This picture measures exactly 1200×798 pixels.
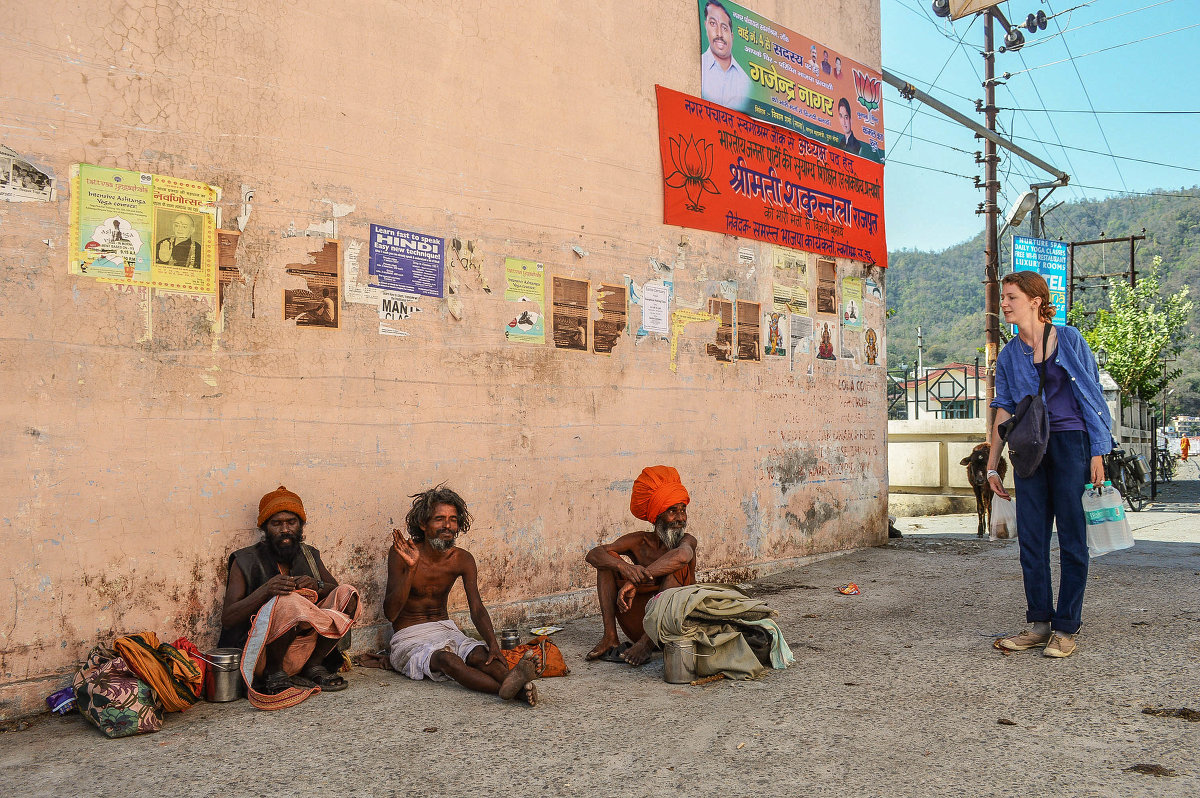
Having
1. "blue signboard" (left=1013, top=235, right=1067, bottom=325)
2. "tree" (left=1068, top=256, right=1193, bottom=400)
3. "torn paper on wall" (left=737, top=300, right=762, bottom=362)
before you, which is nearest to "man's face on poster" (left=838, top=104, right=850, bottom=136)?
"torn paper on wall" (left=737, top=300, right=762, bottom=362)

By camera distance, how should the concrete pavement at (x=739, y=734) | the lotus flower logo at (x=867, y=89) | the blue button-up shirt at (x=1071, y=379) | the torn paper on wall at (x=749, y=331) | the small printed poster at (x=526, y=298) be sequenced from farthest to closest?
the lotus flower logo at (x=867, y=89), the torn paper on wall at (x=749, y=331), the small printed poster at (x=526, y=298), the blue button-up shirt at (x=1071, y=379), the concrete pavement at (x=739, y=734)

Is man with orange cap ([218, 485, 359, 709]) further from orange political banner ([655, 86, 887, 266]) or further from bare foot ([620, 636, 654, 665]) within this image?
orange political banner ([655, 86, 887, 266])

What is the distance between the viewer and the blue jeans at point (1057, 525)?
4285 mm

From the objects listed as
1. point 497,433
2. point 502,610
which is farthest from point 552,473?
point 502,610

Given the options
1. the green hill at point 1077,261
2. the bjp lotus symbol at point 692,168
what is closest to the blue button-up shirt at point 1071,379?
the bjp lotus symbol at point 692,168

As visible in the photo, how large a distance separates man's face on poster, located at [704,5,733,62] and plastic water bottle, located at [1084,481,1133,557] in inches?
176

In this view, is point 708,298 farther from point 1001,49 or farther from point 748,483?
point 1001,49

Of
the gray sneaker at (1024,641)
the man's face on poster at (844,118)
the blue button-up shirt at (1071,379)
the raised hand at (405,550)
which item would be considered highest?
the man's face on poster at (844,118)

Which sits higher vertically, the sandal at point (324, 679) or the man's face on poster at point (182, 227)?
the man's face on poster at point (182, 227)

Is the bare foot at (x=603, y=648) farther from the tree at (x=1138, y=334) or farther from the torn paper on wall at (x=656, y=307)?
the tree at (x=1138, y=334)

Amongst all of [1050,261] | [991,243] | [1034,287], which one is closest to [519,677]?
[1034,287]

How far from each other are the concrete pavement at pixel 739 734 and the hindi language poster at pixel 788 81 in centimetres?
458

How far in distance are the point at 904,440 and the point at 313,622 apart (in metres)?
12.3

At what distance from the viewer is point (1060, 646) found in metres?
4.26
